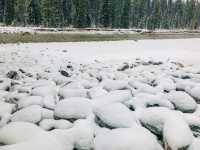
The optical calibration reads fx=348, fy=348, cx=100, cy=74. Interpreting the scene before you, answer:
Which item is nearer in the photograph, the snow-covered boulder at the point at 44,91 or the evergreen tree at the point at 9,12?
the snow-covered boulder at the point at 44,91

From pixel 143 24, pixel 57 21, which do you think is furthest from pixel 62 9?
pixel 143 24

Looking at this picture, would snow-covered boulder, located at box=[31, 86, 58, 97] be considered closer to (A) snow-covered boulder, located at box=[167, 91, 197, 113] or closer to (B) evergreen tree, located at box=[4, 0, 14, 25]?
(A) snow-covered boulder, located at box=[167, 91, 197, 113]

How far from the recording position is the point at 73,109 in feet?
16.8

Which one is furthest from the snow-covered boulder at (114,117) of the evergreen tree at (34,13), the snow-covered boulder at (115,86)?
the evergreen tree at (34,13)

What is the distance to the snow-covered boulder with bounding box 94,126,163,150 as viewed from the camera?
4109 millimetres

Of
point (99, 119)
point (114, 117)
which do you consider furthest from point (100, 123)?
point (114, 117)

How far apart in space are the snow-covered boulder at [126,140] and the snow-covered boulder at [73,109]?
73 cm

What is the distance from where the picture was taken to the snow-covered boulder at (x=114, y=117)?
480 centimetres

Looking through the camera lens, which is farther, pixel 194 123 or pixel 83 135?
pixel 194 123

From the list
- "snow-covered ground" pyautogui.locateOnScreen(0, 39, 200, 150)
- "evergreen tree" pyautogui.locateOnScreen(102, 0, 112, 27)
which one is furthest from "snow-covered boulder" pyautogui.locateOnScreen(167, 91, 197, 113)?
"evergreen tree" pyautogui.locateOnScreen(102, 0, 112, 27)

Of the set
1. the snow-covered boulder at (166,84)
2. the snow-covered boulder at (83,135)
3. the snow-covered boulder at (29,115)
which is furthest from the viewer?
the snow-covered boulder at (166,84)

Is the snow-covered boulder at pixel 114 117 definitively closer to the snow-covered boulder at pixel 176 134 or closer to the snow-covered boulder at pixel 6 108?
the snow-covered boulder at pixel 176 134

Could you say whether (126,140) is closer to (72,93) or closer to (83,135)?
(83,135)

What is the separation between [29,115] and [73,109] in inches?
25.4
